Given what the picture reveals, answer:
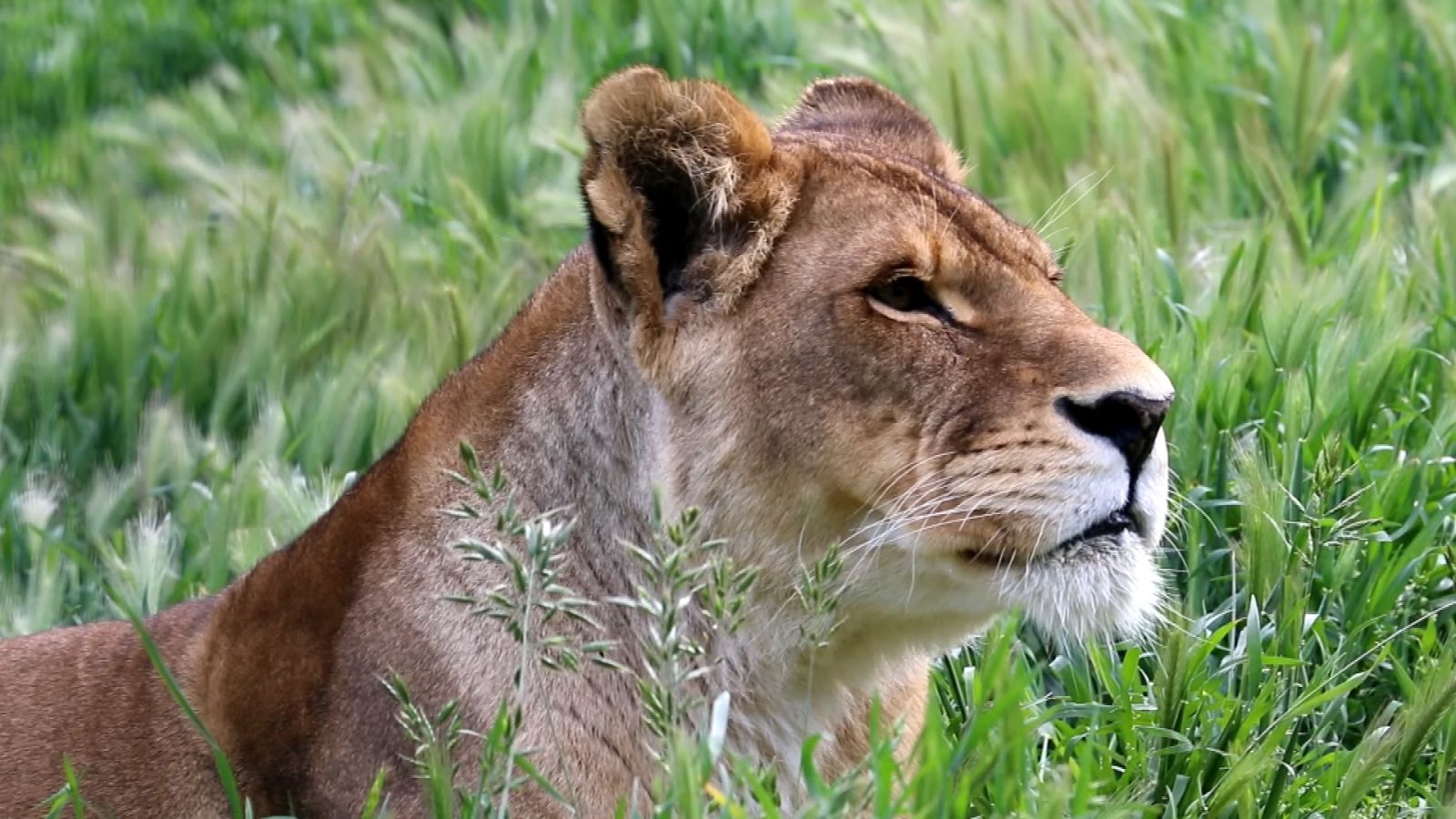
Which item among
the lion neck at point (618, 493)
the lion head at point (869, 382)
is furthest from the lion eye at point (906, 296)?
the lion neck at point (618, 493)

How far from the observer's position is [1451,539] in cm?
430

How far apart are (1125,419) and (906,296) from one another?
422 millimetres

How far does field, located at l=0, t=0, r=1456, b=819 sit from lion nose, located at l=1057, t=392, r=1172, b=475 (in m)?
0.35

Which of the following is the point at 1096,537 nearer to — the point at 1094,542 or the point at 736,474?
the point at 1094,542

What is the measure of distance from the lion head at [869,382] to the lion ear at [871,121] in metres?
0.54

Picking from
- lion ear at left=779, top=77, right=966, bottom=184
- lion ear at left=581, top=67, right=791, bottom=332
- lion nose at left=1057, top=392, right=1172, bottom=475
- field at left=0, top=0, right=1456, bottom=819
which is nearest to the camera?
lion nose at left=1057, top=392, right=1172, bottom=475

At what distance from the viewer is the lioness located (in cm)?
334

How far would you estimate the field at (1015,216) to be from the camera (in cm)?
370

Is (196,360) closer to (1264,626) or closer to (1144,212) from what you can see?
(1144,212)

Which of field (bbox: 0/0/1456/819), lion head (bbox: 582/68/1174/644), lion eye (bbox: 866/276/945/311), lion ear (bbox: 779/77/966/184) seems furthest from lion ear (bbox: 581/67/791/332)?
field (bbox: 0/0/1456/819)

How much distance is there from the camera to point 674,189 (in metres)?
3.50

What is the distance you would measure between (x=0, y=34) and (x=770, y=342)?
625cm

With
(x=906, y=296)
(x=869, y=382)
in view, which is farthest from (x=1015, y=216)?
(x=869, y=382)

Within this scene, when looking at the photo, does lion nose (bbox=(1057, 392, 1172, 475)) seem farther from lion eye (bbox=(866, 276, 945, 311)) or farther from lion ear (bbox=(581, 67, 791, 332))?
lion ear (bbox=(581, 67, 791, 332))
